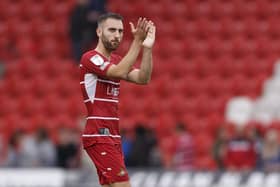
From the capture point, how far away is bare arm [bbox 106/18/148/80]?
7504 mm

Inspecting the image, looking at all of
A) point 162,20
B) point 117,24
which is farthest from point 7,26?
point 117,24

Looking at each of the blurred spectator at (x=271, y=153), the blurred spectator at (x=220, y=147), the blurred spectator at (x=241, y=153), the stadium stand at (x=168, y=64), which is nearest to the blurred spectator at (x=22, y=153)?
the stadium stand at (x=168, y=64)

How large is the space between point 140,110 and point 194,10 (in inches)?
88.1

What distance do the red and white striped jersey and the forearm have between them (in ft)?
0.90

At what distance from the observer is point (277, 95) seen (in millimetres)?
15922

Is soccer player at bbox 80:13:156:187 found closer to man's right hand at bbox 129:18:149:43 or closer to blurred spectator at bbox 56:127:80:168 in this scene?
man's right hand at bbox 129:18:149:43

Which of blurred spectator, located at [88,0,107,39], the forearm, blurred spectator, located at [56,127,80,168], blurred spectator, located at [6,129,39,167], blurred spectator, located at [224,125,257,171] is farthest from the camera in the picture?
blurred spectator, located at [88,0,107,39]

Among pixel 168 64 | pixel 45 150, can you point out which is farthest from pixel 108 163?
pixel 168 64

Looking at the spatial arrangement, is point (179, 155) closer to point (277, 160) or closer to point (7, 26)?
point (277, 160)

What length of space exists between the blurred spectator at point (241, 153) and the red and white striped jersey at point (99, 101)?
5749 mm

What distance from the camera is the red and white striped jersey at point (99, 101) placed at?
25.2 feet

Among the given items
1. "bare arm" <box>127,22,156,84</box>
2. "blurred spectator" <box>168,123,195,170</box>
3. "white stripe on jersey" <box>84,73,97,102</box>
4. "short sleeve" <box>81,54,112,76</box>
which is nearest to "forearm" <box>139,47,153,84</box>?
"bare arm" <box>127,22,156,84</box>

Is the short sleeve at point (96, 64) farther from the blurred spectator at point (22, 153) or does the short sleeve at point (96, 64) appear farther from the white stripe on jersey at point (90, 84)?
the blurred spectator at point (22, 153)

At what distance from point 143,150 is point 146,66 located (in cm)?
633
